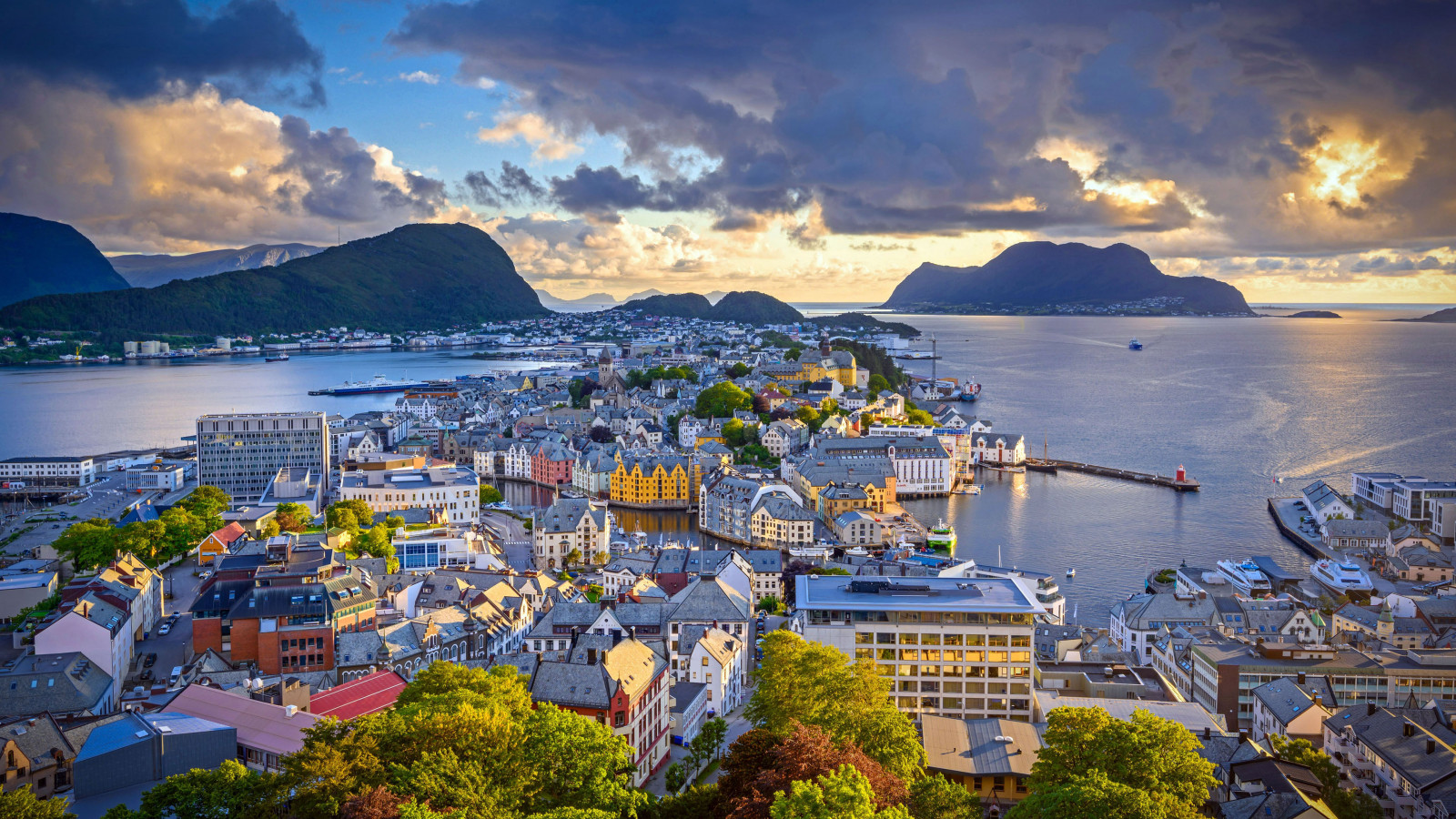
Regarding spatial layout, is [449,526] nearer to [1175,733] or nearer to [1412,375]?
[1175,733]

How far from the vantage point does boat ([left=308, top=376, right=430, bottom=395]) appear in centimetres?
9031

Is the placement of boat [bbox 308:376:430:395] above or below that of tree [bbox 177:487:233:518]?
above

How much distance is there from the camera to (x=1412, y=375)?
294ft

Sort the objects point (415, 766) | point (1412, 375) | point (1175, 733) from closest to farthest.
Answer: point (415, 766), point (1175, 733), point (1412, 375)

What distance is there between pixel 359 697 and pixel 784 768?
8.28 metres

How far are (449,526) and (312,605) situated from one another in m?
14.8

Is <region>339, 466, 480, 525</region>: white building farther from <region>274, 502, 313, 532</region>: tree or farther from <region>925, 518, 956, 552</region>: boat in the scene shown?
<region>925, 518, 956, 552</region>: boat

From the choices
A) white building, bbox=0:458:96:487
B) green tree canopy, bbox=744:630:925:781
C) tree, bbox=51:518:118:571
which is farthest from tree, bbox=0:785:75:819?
white building, bbox=0:458:96:487

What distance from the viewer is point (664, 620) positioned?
21.3 metres

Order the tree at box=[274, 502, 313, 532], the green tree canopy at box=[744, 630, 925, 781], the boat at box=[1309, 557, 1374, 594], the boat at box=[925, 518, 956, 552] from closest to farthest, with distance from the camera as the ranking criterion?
1. the green tree canopy at box=[744, 630, 925, 781]
2. the boat at box=[1309, 557, 1374, 594]
3. the tree at box=[274, 502, 313, 532]
4. the boat at box=[925, 518, 956, 552]

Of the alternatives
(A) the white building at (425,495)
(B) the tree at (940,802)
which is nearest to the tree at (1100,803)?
(B) the tree at (940,802)

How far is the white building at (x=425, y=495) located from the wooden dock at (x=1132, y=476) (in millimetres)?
29083

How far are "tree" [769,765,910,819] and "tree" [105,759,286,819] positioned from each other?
557 cm

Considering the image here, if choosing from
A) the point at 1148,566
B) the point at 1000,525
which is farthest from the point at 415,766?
the point at 1000,525
